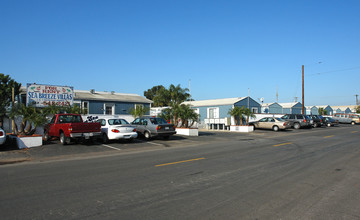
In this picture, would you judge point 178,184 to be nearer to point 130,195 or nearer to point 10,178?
point 130,195

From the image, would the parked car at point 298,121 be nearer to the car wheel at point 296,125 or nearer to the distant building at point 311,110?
the car wheel at point 296,125

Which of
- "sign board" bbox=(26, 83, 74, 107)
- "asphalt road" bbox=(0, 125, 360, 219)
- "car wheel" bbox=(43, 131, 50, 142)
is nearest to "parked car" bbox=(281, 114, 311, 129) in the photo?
"asphalt road" bbox=(0, 125, 360, 219)

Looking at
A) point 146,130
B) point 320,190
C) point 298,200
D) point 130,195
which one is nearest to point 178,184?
point 130,195

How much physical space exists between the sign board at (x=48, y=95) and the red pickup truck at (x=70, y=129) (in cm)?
329

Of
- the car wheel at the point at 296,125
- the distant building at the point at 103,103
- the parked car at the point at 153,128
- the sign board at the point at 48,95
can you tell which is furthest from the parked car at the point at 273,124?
the sign board at the point at 48,95

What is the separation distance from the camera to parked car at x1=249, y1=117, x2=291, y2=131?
2803 centimetres

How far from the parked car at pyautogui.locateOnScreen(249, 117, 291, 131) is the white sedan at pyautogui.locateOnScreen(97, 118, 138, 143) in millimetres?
17629

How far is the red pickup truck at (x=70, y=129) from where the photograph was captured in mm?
14418

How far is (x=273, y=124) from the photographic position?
1135 inches

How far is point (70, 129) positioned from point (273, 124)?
70.2 ft

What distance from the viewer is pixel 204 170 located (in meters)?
8.48

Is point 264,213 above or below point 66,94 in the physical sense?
below

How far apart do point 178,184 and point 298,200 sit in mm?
2750

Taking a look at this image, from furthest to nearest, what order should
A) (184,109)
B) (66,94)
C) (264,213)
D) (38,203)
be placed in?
(184,109) → (66,94) → (38,203) → (264,213)
